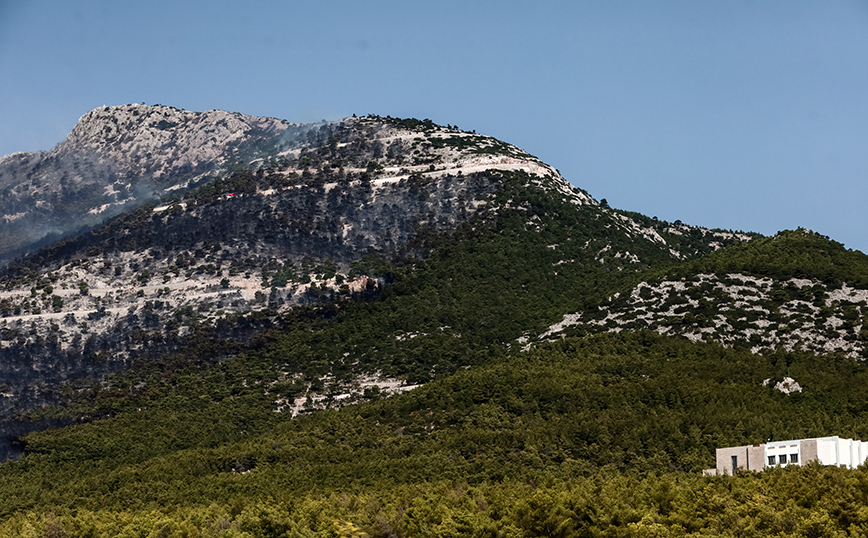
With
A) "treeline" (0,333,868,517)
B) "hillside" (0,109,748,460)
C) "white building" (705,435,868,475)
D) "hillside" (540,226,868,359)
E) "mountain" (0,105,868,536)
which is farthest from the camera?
"hillside" (0,109,748,460)

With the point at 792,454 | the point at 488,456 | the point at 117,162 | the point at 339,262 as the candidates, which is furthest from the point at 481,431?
the point at 117,162

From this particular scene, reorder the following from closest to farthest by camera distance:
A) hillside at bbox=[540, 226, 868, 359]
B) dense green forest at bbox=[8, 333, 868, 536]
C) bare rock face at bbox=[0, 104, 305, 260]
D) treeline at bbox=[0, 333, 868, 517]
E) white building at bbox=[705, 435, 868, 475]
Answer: dense green forest at bbox=[8, 333, 868, 536] → white building at bbox=[705, 435, 868, 475] → treeline at bbox=[0, 333, 868, 517] → hillside at bbox=[540, 226, 868, 359] → bare rock face at bbox=[0, 104, 305, 260]

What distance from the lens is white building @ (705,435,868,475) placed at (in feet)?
217

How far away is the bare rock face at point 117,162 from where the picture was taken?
150375 millimetres

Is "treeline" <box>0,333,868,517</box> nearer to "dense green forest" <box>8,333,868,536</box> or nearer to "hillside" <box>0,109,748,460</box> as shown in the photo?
"dense green forest" <box>8,333,868,536</box>

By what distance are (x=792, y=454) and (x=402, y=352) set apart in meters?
45.3

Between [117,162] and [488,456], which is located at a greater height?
[117,162]

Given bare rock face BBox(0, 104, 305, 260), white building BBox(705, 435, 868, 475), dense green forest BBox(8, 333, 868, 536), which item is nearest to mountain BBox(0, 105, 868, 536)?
dense green forest BBox(8, 333, 868, 536)

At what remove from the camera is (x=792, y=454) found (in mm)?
68062

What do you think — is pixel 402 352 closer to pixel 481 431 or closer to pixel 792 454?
pixel 481 431

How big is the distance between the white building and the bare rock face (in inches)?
3676

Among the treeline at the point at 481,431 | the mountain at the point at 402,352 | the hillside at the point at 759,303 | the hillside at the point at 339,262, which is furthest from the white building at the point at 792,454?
the hillside at the point at 339,262

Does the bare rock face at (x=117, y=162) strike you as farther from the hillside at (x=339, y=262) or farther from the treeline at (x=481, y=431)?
the treeline at (x=481, y=431)

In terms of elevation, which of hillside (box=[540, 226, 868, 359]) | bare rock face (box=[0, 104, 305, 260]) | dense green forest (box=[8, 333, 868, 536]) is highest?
bare rock face (box=[0, 104, 305, 260])
